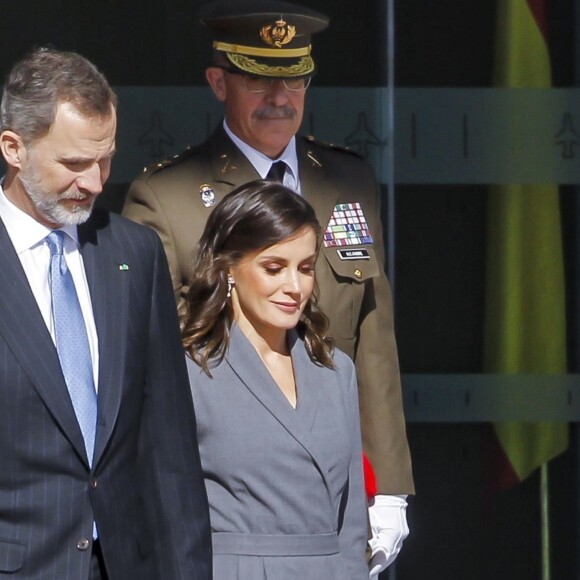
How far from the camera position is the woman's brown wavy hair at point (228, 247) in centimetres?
319

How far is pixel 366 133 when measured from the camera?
15.6 ft

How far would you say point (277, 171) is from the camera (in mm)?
3695

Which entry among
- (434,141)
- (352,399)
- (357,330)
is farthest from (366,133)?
(352,399)

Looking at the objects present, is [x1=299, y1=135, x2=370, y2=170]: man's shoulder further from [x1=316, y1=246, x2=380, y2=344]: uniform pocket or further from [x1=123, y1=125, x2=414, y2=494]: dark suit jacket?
[x1=316, y1=246, x2=380, y2=344]: uniform pocket

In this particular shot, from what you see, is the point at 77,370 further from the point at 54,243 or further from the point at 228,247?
the point at 228,247

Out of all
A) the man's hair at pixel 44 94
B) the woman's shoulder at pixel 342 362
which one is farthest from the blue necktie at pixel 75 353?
the woman's shoulder at pixel 342 362

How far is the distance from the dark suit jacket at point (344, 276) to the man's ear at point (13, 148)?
34.7 inches

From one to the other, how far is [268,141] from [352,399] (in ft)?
2.23

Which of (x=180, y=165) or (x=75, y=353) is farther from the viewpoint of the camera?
(x=180, y=165)

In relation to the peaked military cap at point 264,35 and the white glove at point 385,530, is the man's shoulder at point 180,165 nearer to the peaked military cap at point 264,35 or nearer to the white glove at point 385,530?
the peaked military cap at point 264,35

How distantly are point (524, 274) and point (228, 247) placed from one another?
5.85 feet

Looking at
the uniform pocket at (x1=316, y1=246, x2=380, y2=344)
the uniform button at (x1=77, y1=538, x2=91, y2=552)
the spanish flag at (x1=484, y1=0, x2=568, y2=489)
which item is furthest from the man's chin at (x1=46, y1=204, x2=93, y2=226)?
the spanish flag at (x1=484, y1=0, x2=568, y2=489)

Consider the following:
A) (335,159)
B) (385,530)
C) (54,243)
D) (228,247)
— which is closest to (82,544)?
(54,243)

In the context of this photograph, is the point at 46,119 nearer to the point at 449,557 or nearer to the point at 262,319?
the point at 262,319
